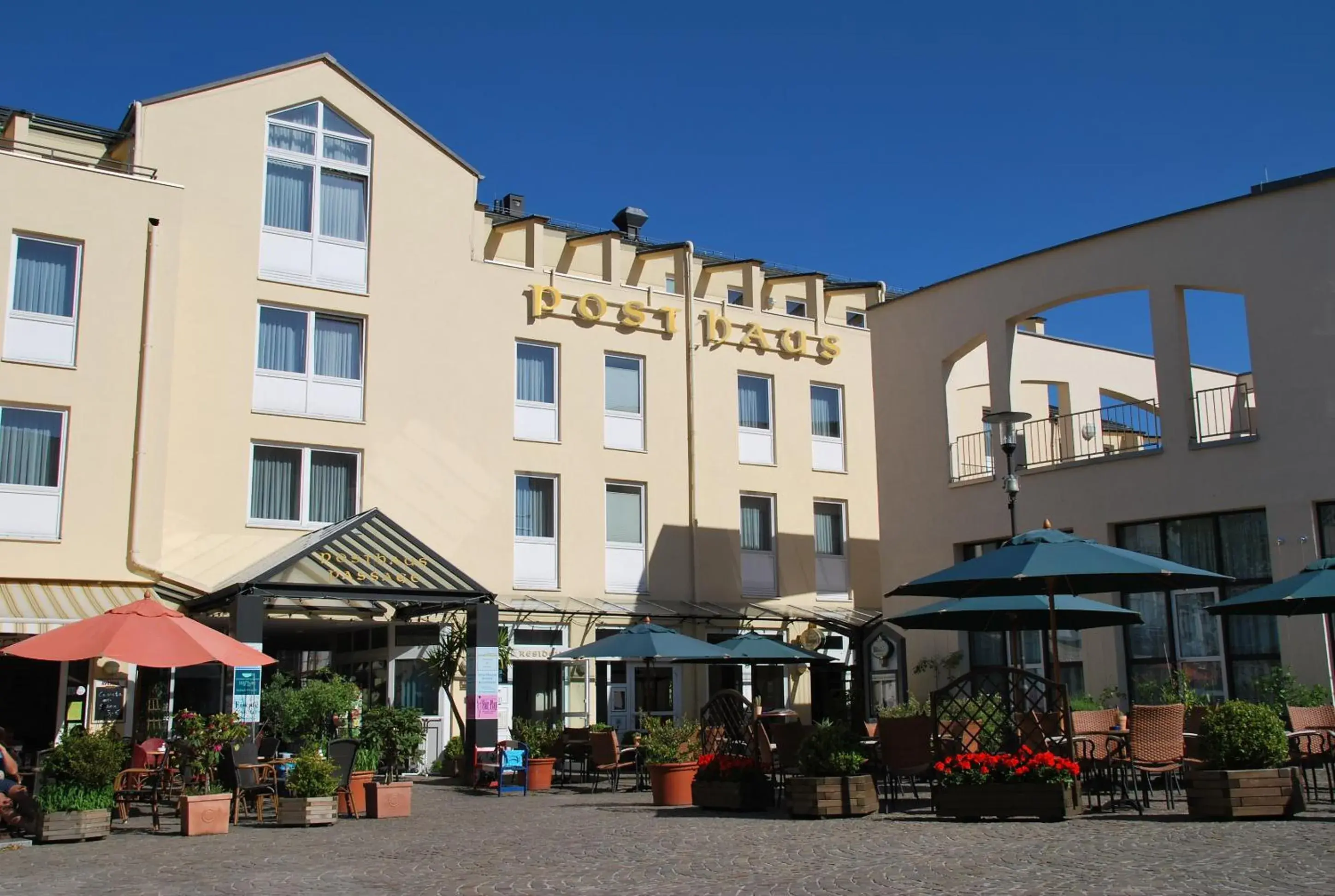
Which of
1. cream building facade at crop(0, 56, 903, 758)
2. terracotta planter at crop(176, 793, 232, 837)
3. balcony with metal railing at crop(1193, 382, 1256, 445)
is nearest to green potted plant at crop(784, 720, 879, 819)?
terracotta planter at crop(176, 793, 232, 837)

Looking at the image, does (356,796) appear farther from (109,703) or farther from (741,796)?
(109,703)

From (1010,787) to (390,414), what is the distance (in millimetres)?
15085

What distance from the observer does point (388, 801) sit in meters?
14.8

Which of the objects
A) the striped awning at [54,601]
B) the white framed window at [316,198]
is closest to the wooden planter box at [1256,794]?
the striped awning at [54,601]

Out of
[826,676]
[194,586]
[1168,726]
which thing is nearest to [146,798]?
[194,586]

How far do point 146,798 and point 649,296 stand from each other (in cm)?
1620

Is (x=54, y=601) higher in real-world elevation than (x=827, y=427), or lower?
lower

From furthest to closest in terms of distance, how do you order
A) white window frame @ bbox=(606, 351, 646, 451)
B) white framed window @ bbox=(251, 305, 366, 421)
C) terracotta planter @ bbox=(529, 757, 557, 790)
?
white window frame @ bbox=(606, 351, 646, 451) → white framed window @ bbox=(251, 305, 366, 421) → terracotta planter @ bbox=(529, 757, 557, 790)

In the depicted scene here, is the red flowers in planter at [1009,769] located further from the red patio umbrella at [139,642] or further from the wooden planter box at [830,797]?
the red patio umbrella at [139,642]

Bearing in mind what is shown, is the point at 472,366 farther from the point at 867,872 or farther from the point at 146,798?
the point at 867,872

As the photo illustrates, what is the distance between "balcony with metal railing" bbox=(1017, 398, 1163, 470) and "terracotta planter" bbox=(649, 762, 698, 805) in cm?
891

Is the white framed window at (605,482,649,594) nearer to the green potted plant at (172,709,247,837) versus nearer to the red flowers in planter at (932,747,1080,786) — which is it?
the green potted plant at (172,709,247,837)

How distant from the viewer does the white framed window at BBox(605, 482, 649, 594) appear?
2683cm

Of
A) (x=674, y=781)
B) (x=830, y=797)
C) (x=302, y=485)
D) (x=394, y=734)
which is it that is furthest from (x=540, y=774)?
(x=830, y=797)
